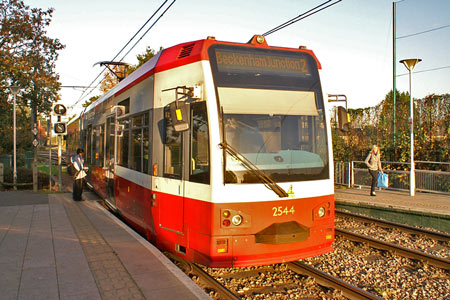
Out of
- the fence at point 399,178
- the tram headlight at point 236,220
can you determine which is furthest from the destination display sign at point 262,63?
the fence at point 399,178

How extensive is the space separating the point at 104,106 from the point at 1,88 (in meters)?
11.9

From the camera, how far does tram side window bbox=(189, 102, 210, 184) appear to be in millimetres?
5238

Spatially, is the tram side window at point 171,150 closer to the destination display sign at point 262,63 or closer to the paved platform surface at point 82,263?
the destination display sign at point 262,63

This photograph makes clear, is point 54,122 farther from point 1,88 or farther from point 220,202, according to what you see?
point 220,202

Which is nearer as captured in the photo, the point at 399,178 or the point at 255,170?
the point at 255,170

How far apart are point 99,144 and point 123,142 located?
3.70 m

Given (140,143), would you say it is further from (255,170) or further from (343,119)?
(343,119)

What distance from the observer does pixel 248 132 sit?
17.4 ft

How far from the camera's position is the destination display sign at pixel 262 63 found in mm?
5460

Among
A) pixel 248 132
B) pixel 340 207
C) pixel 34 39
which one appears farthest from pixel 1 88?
pixel 248 132

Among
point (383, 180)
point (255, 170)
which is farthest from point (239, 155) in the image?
point (383, 180)

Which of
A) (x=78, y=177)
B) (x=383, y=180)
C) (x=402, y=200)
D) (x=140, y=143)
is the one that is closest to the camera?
(x=140, y=143)

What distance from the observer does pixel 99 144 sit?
11.6 m

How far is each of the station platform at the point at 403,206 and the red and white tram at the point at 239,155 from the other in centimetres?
542
